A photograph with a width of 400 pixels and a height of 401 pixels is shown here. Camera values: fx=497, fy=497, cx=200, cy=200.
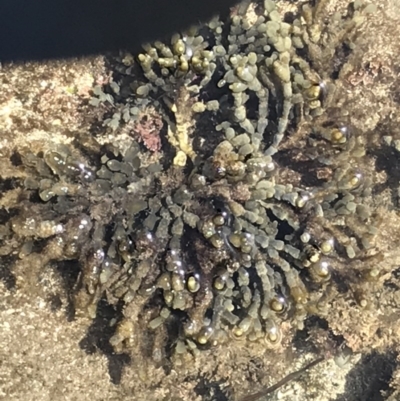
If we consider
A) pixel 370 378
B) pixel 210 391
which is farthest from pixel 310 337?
pixel 210 391

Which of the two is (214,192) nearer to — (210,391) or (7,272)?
(7,272)

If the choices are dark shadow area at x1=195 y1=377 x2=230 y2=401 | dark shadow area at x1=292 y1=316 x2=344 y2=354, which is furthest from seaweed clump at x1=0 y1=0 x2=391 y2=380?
dark shadow area at x1=195 y1=377 x2=230 y2=401

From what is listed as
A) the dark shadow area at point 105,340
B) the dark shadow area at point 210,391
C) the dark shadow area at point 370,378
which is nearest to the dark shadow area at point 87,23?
the dark shadow area at point 105,340

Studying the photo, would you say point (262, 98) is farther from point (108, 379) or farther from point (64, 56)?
point (108, 379)

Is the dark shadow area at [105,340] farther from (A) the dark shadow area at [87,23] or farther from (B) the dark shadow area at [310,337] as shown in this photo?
(A) the dark shadow area at [87,23]

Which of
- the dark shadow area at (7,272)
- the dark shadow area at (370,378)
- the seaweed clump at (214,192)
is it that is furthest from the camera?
the dark shadow area at (370,378)
